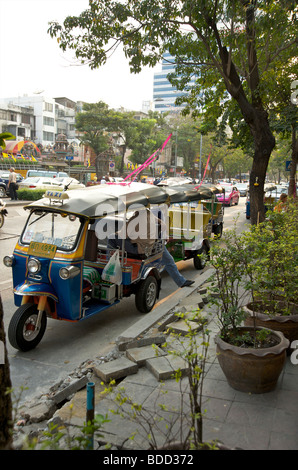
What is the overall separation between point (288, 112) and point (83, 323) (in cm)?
852

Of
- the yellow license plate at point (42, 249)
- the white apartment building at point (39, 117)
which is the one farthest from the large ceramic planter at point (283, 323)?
the white apartment building at point (39, 117)

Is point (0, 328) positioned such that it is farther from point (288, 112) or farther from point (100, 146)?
point (100, 146)

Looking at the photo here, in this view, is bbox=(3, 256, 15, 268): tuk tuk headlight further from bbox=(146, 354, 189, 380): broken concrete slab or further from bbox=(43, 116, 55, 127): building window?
bbox=(43, 116, 55, 127): building window

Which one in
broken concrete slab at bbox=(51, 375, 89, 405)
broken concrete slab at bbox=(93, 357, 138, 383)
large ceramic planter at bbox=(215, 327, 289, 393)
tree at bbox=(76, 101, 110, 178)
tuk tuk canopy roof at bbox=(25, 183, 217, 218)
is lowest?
broken concrete slab at bbox=(51, 375, 89, 405)

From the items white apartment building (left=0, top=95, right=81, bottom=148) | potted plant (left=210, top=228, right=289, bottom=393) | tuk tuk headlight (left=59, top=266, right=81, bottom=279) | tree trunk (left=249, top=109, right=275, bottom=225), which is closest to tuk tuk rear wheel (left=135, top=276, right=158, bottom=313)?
tuk tuk headlight (left=59, top=266, right=81, bottom=279)

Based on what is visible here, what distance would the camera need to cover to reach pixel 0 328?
2578 mm

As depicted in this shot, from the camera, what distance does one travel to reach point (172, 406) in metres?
3.78

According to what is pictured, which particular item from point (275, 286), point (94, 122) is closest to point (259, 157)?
point (275, 286)

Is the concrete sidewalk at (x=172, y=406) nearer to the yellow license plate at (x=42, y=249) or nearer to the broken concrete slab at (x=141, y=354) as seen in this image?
the broken concrete slab at (x=141, y=354)

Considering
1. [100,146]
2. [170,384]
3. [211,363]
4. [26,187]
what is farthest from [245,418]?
[100,146]

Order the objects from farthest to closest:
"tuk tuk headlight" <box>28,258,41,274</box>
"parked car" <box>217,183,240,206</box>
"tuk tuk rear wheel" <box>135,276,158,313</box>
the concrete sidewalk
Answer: "parked car" <box>217,183,240,206</box> < "tuk tuk rear wheel" <box>135,276,158,313</box> < "tuk tuk headlight" <box>28,258,41,274</box> < the concrete sidewalk

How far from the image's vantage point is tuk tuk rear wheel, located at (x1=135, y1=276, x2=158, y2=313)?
274 inches

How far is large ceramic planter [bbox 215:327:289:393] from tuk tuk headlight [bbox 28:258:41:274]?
9.20 ft

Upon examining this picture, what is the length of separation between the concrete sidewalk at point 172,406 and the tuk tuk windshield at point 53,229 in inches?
63.7
